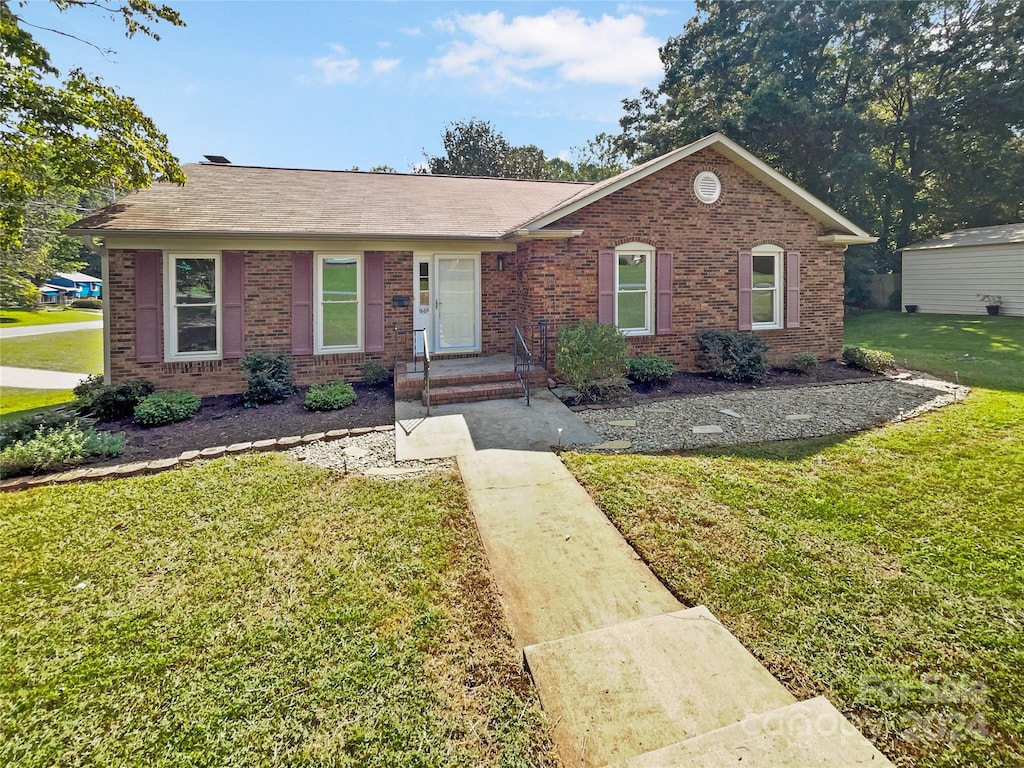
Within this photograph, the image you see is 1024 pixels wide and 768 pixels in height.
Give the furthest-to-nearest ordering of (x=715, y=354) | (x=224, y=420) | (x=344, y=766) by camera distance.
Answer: (x=715, y=354) < (x=224, y=420) < (x=344, y=766)

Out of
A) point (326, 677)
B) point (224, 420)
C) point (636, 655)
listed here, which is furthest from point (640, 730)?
point (224, 420)

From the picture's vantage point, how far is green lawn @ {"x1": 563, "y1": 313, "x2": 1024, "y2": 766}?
8.21 feet

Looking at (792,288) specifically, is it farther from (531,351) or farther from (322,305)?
(322,305)

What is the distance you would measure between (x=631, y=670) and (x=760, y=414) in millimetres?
6063

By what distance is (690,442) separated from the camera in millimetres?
6520

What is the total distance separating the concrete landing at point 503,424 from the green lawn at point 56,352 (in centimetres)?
1213

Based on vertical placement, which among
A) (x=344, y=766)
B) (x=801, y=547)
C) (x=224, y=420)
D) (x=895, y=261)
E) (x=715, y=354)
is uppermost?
(x=895, y=261)

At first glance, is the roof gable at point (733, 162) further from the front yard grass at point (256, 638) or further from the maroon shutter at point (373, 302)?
the front yard grass at point (256, 638)

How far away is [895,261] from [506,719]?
1218 inches

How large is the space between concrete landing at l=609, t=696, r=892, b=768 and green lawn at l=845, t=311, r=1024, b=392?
32.9 feet

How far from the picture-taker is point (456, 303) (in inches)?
424

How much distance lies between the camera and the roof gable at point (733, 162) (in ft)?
30.7

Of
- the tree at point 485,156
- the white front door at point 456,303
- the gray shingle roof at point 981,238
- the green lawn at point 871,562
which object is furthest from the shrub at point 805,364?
the tree at point 485,156

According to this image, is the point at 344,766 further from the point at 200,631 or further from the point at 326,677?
the point at 200,631
